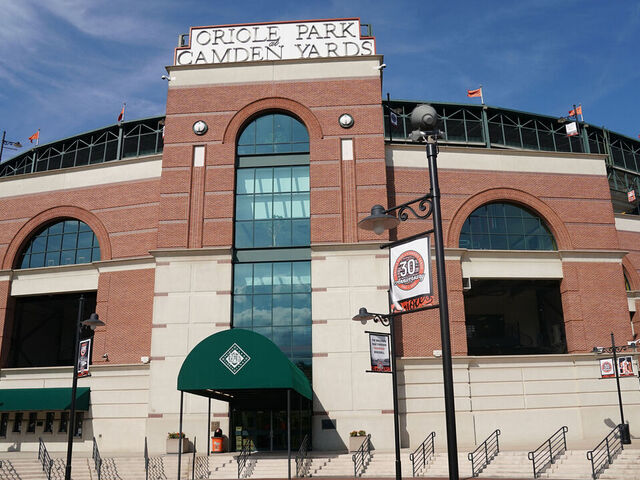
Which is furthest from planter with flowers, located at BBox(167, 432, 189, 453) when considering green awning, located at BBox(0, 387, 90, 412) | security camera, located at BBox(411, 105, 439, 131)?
security camera, located at BBox(411, 105, 439, 131)

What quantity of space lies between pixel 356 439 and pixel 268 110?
58.2ft

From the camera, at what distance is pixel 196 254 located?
30719 millimetres

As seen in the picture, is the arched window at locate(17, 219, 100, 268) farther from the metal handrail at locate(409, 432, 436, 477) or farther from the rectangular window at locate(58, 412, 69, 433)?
the metal handrail at locate(409, 432, 436, 477)

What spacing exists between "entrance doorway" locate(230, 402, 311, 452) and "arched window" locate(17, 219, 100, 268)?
12.8 metres

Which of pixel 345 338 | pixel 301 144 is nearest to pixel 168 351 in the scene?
pixel 345 338

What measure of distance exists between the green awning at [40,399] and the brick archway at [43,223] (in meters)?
7.62

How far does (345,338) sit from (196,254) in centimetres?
862

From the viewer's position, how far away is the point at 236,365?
72.5ft

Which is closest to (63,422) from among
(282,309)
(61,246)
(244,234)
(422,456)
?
(61,246)

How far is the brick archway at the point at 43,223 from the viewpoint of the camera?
3438 cm

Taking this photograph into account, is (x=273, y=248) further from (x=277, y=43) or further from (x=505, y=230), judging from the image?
(x=505, y=230)

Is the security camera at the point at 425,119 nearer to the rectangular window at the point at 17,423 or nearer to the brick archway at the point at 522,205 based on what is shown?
the brick archway at the point at 522,205

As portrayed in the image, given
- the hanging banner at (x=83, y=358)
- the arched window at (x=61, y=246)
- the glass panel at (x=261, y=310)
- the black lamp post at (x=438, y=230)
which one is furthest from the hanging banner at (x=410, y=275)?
the arched window at (x=61, y=246)

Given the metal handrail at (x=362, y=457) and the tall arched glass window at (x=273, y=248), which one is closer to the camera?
the metal handrail at (x=362, y=457)
